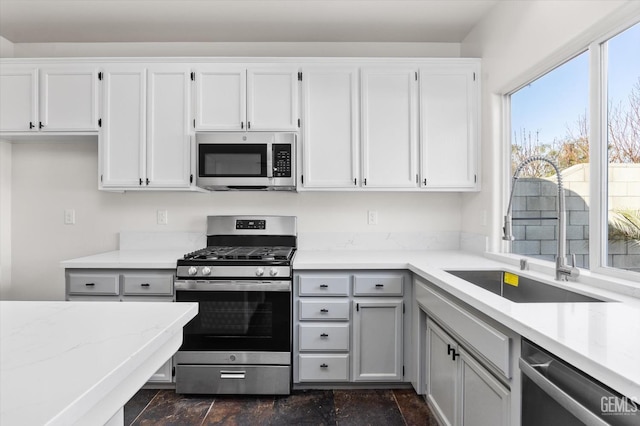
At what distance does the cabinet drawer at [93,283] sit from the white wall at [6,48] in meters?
2.06

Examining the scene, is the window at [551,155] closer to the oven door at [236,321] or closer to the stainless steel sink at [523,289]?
the stainless steel sink at [523,289]

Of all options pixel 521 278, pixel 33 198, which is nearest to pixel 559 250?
pixel 521 278

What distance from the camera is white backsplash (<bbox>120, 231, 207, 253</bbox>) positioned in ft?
9.88

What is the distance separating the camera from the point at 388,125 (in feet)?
8.91

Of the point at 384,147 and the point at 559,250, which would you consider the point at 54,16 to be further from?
the point at 559,250

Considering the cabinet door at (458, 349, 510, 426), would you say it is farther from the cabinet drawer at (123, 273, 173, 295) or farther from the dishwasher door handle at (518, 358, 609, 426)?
the cabinet drawer at (123, 273, 173, 295)

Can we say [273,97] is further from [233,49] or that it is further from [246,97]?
[233,49]

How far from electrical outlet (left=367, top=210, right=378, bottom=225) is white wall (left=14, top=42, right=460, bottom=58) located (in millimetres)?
1325

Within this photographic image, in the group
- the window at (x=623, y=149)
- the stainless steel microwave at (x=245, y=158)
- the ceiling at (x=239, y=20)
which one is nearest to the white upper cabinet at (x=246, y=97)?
the stainless steel microwave at (x=245, y=158)

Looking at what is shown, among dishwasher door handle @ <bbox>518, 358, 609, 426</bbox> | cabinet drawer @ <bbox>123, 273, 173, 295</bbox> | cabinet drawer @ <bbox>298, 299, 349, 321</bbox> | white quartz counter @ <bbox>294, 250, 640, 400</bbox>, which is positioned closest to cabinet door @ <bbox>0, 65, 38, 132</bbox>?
cabinet drawer @ <bbox>123, 273, 173, 295</bbox>

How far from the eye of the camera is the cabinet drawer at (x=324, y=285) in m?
2.39

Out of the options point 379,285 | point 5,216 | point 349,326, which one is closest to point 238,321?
point 349,326

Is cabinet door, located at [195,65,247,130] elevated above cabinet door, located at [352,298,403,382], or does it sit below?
above

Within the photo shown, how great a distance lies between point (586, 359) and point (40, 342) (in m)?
1.22
